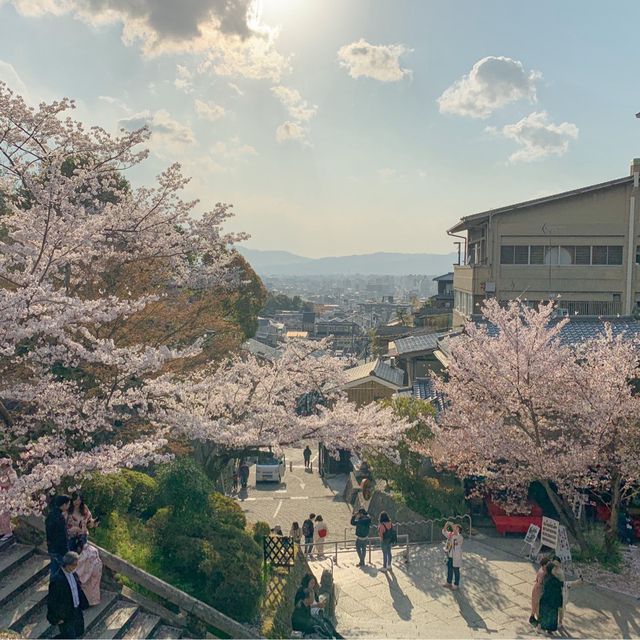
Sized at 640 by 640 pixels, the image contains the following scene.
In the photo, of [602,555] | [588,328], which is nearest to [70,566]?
[602,555]

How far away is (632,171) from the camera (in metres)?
32.5

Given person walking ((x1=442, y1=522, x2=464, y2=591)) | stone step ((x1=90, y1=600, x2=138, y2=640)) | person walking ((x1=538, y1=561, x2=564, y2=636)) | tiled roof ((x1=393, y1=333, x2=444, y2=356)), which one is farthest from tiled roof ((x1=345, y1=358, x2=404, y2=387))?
stone step ((x1=90, y1=600, x2=138, y2=640))

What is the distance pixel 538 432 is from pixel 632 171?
81.8 feet

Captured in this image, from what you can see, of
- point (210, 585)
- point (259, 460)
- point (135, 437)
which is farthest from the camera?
point (259, 460)

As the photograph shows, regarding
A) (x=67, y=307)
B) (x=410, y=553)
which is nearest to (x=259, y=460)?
(x=410, y=553)

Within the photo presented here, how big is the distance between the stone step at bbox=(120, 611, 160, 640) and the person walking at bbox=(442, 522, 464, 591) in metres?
6.67

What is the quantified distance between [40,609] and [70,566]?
1246 mm

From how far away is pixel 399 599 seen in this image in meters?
12.3

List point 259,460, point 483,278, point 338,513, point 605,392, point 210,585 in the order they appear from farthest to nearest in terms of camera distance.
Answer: point 483,278 → point 259,460 → point 338,513 → point 605,392 → point 210,585

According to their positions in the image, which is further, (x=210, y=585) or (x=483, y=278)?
(x=483, y=278)

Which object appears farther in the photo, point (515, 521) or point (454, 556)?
point (515, 521)

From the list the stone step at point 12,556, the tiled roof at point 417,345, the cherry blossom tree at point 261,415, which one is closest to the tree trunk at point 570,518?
the cherry blossom tree at point 261,415

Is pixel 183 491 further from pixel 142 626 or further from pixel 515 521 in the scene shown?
pixel 515 521

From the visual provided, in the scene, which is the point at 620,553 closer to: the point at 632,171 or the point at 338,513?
the point at 338,513
